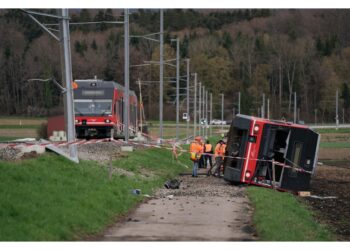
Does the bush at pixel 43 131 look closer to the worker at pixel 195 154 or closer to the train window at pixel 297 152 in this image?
the worker at pixel 195 154

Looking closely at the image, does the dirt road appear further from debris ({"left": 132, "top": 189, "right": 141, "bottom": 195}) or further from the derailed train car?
the derailed train car

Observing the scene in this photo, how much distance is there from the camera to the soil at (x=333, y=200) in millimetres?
20688

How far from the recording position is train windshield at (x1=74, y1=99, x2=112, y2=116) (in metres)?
48.2

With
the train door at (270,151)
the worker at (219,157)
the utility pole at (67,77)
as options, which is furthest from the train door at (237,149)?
the utility pole at (67,77)

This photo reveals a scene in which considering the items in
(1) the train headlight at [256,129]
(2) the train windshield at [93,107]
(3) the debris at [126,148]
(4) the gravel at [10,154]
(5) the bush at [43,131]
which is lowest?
(5) the bush at [43,131]

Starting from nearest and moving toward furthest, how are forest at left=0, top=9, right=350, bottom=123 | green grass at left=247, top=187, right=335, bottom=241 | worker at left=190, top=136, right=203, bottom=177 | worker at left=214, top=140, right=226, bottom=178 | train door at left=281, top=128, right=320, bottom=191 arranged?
1. green grass at left=247, top=187, right=335, bottom=241
2. train door at left=281, top=128, right=320, bottom=191
3. worker at left=214, top=140, right=226, bottom=178
4. worker at left=190, top=136, right=203, bottom=177
5. forest at left=0, top=9, right=350, bottom=123

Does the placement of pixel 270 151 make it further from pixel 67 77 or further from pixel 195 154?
pixel 67 77

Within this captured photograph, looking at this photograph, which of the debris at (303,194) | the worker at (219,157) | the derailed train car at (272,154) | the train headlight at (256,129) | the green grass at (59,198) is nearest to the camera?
the green grass at (59,198)

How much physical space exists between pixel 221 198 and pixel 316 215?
2.53m

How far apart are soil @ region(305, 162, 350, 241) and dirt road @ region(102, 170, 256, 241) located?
2.11 metres

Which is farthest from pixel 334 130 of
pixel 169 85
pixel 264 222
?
pixel 264 222

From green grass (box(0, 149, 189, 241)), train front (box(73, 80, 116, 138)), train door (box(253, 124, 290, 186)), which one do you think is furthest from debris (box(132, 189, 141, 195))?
train front (box(73, 80, 116, 138))

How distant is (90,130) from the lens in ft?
160

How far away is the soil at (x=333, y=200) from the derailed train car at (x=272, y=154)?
108 centimetres
